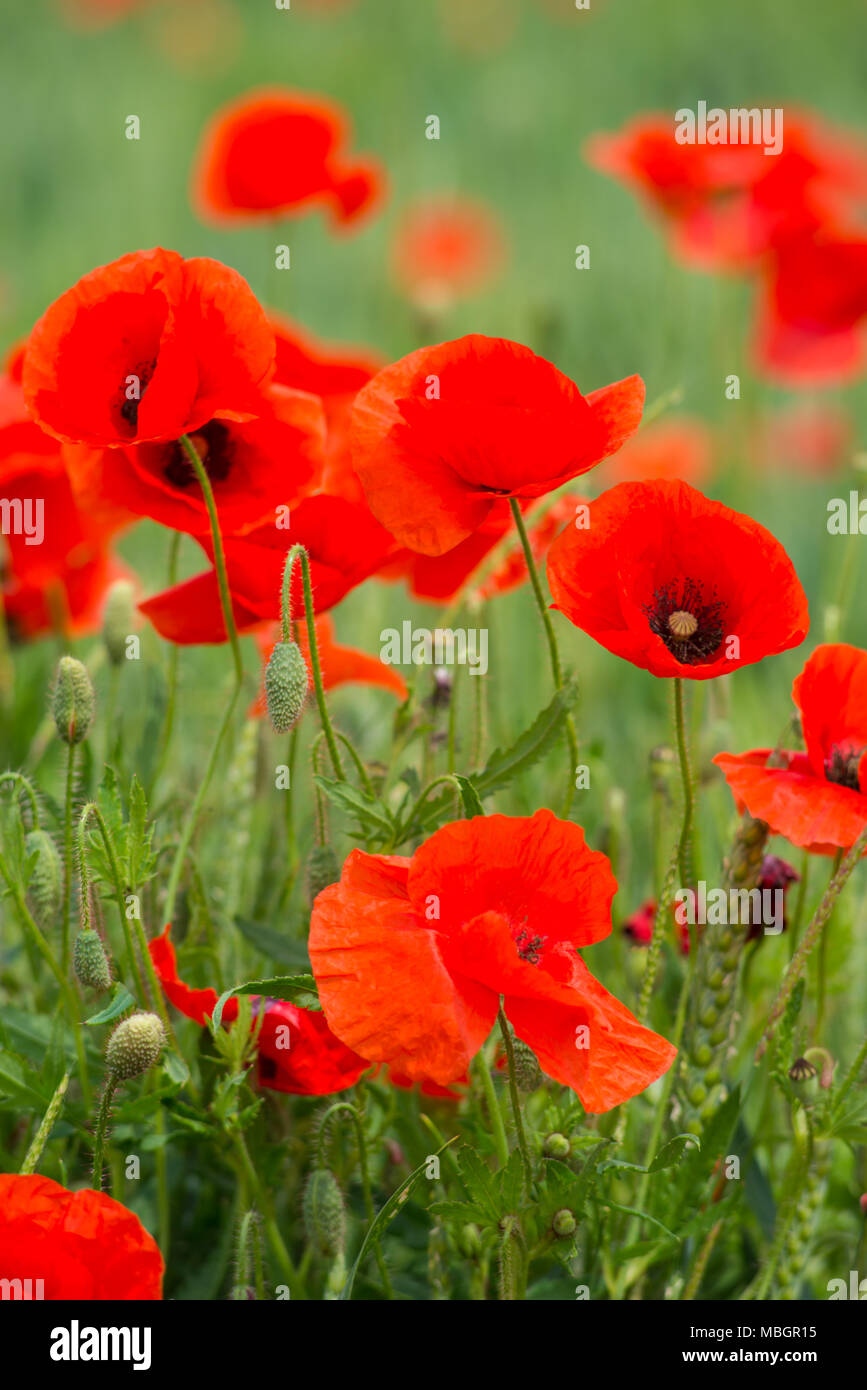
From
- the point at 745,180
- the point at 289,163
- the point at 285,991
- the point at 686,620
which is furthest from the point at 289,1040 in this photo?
the point at 745,180

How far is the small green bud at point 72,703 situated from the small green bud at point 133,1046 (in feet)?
0.63

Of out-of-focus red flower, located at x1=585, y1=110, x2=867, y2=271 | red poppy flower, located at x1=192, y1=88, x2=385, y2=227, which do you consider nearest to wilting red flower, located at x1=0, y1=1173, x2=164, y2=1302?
red poppy flower, located at x1=192, y1=88, x2=385, y2=227

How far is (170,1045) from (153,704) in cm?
37

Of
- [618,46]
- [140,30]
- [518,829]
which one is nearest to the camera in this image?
[518,829]

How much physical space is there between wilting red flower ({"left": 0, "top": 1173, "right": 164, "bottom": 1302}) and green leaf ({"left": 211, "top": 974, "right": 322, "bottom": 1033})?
0.10 m

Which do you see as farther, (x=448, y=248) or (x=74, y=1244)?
(x=448, y=248)

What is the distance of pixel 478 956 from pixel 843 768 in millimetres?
257

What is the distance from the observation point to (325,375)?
1.08 meters

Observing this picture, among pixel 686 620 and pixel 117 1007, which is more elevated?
pixel 686 620

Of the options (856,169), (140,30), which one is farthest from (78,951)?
(140,30)

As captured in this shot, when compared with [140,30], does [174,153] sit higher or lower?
lower

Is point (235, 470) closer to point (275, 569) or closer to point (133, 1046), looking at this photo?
point (275, 569)

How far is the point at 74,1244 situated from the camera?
2.45 feet

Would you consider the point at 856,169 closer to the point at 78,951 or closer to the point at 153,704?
the point at 153,704
